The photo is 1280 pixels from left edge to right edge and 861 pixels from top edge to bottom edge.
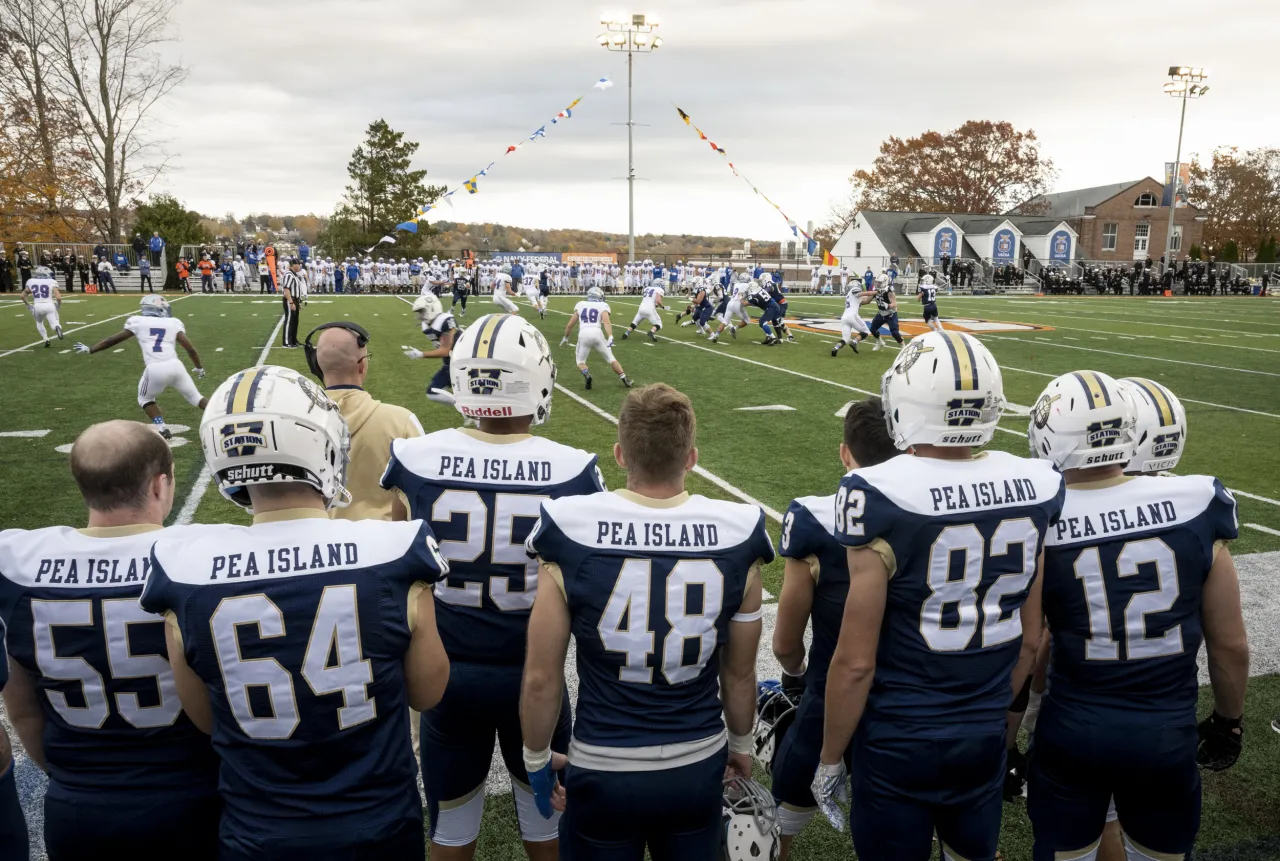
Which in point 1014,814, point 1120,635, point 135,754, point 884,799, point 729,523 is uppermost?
point 729,523

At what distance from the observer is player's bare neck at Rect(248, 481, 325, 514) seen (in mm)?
2107

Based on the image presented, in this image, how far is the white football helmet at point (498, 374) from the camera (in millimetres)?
2955

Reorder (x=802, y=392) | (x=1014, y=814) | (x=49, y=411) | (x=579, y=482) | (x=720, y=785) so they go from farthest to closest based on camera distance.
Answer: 1. (x=802, y=392)
2. (x=49, y=411)
3. (x=1014, y=814)
4. (x=579, y=482)
5. (x=720, y=785)

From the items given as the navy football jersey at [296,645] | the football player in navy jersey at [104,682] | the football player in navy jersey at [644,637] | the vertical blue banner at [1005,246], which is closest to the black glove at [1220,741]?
the football player in navy jersey at [644,637]

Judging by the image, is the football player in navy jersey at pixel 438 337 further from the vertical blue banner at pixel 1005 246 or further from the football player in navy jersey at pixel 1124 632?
the vertical blue banner at pixel 1005 246

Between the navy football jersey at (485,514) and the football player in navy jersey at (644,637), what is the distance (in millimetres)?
392

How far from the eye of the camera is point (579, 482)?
2801 millimetres

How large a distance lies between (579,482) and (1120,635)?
1.70 metres

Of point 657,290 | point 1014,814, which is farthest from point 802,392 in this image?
point 1014,814

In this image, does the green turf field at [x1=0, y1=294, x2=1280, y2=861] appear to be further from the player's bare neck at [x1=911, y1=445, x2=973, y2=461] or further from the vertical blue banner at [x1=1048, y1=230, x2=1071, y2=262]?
the vertical blue banner at [x1=1048, y1=230, x2=1071, y2=262]

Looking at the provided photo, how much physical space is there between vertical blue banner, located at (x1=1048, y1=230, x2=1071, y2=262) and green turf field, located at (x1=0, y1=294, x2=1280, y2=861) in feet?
109

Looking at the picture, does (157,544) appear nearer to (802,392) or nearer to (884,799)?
(884,799)

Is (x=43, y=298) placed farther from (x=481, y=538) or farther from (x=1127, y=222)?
(x=1127, y=222)

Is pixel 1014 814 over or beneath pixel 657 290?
beneath
